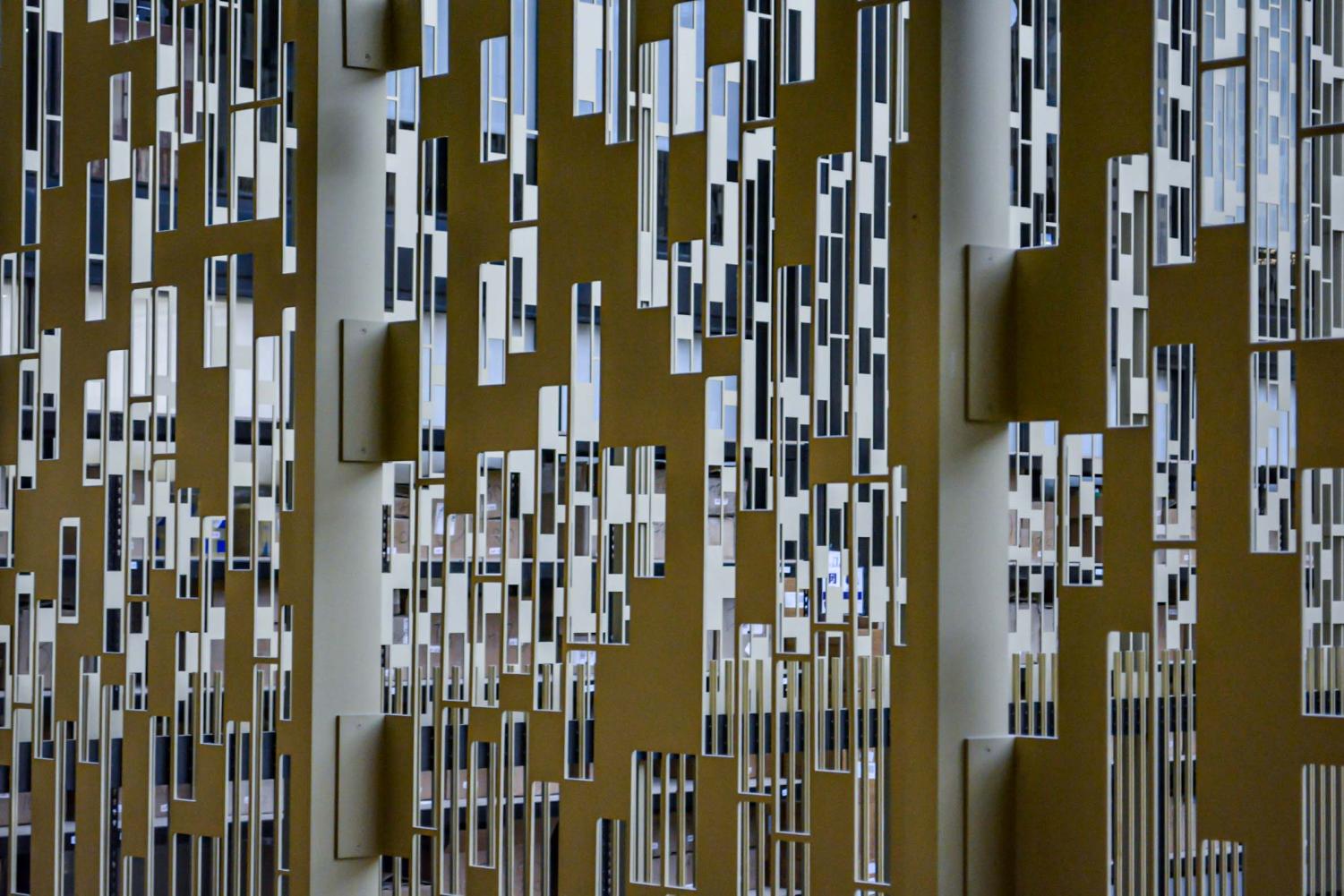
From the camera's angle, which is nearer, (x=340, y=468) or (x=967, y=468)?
(x=967, y=468)

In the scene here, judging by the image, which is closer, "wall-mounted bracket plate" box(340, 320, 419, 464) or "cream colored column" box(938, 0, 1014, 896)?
"cream colored column" box(938, 0, 1014, 896)

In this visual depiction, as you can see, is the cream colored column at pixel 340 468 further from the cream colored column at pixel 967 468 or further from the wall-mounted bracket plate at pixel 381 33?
the cream colored column at pixel 967 468

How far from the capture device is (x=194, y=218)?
3.41 metres

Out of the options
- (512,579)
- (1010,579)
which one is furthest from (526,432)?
(1010,579)

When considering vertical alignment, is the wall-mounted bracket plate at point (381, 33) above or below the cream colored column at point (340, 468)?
above

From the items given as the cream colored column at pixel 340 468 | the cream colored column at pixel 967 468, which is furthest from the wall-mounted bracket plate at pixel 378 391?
the cream colored column at pixel 967 468

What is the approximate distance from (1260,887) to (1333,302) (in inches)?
29.8

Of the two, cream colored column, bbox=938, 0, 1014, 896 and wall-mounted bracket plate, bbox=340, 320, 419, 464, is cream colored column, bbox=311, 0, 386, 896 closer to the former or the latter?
wall-mounted bracket plate, bbox=340, 320, 419, 464

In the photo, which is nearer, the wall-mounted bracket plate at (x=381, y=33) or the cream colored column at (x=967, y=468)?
the cream colored column at (x=967, y=468)

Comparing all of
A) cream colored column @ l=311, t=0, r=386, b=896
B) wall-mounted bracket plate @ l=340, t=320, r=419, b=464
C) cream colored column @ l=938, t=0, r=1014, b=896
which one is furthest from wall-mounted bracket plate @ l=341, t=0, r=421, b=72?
cream colored column @ l=938, t=0, r=1014, b=896

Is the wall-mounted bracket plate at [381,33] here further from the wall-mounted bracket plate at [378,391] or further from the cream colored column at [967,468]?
the cream colored column at [967,468]

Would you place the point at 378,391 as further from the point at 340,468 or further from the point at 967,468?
the point at 967,468

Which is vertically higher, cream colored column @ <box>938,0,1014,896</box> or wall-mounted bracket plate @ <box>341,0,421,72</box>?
wall-mounted bracket plate @ <box>341,0,421,72</box>

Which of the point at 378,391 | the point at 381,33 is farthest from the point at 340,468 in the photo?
the point at 381,33
